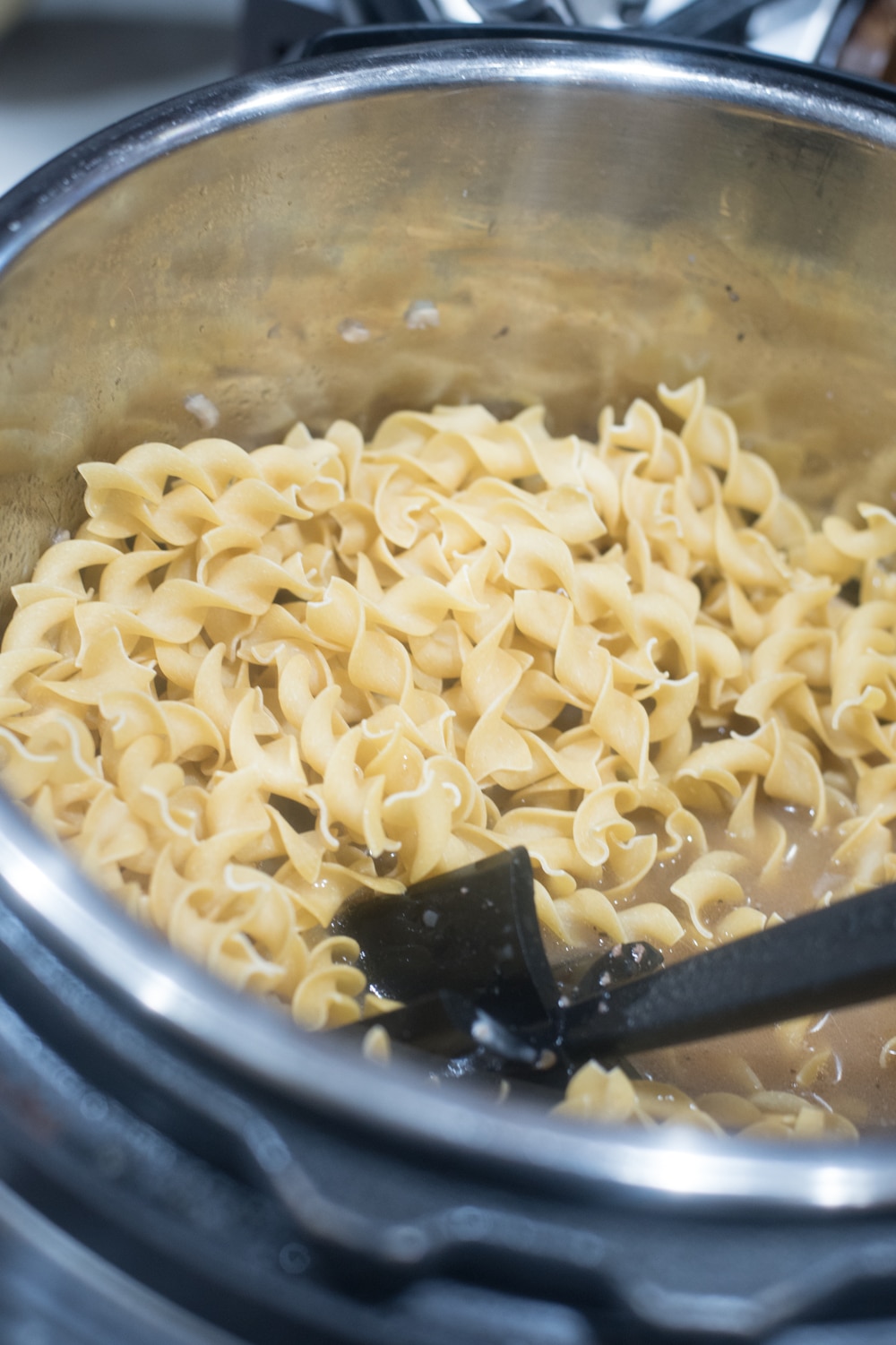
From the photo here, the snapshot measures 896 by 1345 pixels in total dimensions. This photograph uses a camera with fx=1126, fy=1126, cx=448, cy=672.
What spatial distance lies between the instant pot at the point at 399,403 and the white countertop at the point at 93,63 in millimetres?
971

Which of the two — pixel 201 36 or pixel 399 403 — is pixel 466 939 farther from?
pixel 201 36

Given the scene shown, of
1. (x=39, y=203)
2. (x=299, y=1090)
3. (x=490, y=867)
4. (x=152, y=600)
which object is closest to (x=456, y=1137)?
(x=299, y=1090)

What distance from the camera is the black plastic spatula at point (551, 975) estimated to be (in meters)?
0.72

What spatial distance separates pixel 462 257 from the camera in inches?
46.6

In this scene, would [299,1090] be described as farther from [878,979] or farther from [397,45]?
[397,45]

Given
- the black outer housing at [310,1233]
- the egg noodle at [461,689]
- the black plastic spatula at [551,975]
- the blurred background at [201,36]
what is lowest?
the black outer housing at [310,1233]

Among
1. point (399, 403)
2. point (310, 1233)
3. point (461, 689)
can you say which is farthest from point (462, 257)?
point (310, 1233)

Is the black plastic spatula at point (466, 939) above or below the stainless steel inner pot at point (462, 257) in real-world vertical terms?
below

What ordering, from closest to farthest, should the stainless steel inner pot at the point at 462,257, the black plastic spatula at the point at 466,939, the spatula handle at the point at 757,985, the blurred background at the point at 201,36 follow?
the spatula handle at the point at 757,985
the black plastic spatula at the point at 466,939
the stainless steel inner pot at the point at 462,257
the blurred background at the point at 201,36

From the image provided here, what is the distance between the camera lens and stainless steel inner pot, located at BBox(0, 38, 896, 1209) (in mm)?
977

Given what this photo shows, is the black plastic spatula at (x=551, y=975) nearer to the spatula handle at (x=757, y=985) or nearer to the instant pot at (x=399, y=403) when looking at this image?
the spatula handle at (x=757, y=985)

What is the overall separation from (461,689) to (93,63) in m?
1.57

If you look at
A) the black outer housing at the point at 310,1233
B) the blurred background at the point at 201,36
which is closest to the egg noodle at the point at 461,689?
the black outer housing at the point at 310,1233

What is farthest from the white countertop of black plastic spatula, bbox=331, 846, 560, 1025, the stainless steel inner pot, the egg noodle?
black plastic spatula, bbox=331, 846, 560, 1025
